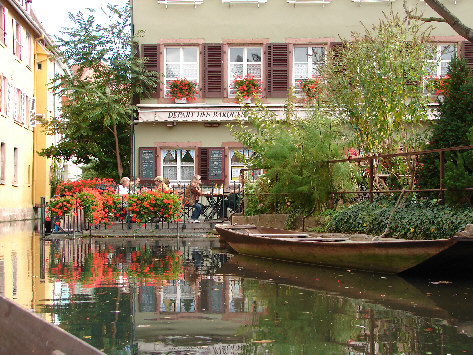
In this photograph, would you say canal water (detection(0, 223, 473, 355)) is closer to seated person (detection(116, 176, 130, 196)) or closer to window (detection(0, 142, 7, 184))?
seated person (detection(116, 176, 130, 196))

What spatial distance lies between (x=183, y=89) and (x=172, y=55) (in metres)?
1.55

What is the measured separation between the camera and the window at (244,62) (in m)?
29.5

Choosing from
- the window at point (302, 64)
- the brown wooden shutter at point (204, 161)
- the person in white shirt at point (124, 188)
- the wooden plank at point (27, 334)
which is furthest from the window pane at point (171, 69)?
the wooden plank at point (27, 334)

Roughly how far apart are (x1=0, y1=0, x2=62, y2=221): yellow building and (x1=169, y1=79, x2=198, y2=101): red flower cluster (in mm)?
5022

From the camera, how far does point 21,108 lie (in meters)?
37.4

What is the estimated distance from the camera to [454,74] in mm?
13484

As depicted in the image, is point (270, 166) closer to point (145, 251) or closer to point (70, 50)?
point (145, 251)

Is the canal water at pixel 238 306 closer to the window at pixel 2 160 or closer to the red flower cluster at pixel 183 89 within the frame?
the red flower cluster at pixel 183 89

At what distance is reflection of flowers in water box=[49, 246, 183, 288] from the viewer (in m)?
10.5

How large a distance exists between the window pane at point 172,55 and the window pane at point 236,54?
6.21 ft

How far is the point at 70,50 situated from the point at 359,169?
1603cm

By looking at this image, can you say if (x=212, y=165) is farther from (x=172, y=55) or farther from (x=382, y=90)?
(x=382, y=90)

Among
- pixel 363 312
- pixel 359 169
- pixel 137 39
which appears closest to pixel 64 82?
pixel 137 39

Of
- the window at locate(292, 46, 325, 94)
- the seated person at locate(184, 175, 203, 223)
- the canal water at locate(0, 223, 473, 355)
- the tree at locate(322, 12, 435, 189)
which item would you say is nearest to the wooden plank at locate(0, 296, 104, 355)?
the canal water at locate(0, 223, 473, 355)
